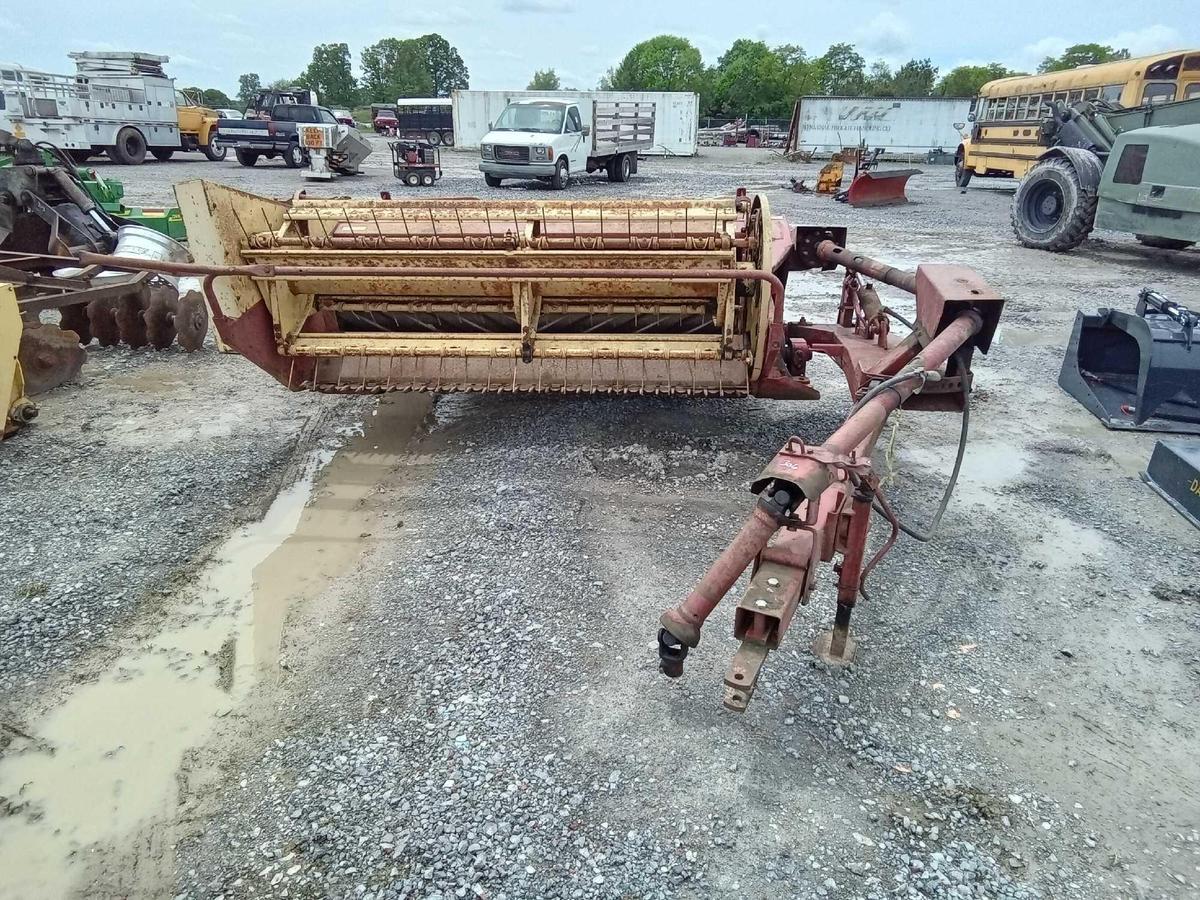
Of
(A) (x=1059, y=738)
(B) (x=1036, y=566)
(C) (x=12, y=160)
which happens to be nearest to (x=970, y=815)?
(A) (x=1059, y=738)

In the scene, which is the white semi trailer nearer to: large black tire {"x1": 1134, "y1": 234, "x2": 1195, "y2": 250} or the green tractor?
the green tractor

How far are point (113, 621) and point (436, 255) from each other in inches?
92.1

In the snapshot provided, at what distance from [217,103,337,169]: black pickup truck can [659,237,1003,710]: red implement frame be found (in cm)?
2098

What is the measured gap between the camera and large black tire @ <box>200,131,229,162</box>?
919 inches

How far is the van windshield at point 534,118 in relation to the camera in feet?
57.3

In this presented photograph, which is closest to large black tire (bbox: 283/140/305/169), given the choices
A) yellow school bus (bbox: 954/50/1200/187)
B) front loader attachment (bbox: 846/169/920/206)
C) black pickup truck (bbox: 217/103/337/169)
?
black pickup truck (bbox: 217/103/337/169)

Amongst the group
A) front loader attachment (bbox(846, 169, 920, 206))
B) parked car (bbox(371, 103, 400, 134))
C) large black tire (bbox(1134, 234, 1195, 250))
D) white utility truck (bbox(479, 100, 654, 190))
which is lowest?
large black tire (bbox(1134, 234, 1195, 250))

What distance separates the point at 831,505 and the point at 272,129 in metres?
22.6

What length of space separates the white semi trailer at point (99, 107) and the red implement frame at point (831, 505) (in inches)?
795

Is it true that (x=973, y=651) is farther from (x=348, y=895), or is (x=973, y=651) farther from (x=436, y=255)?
(x=436, y=255)

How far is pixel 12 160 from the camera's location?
9070mm

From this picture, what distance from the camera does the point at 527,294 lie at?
4.40m

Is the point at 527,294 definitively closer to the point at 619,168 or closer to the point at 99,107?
the point at 619,168

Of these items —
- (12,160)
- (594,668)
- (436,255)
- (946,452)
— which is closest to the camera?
(594,668)
